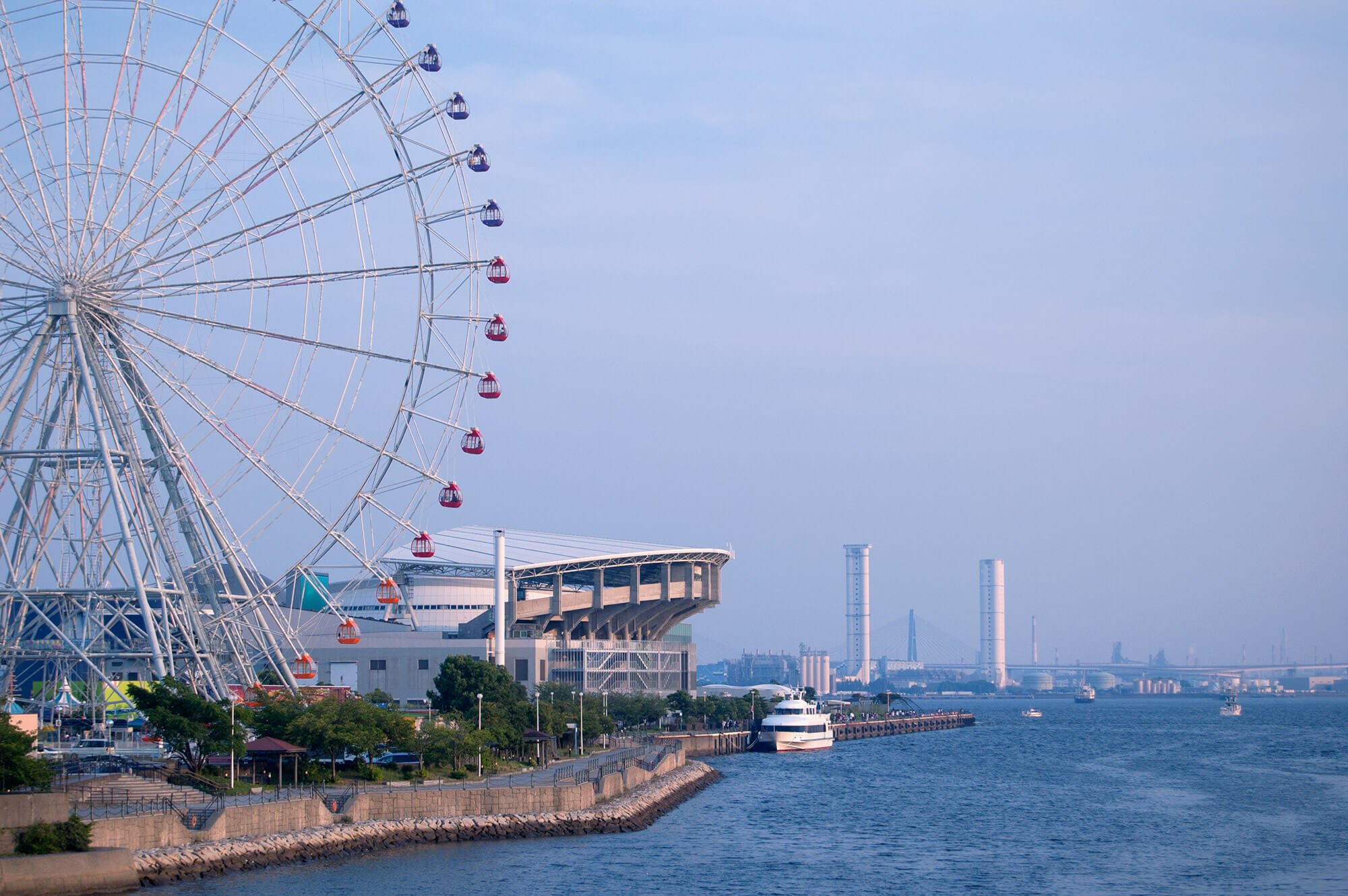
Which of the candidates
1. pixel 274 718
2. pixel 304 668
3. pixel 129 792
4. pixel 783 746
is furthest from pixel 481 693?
pixel 783 746

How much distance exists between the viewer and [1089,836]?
67500 mm

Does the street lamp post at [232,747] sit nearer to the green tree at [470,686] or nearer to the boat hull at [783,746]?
the green tree at [470,686]

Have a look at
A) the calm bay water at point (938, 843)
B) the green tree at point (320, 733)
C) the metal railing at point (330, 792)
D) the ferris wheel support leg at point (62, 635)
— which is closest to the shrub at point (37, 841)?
the metal railing at point (330, 792)

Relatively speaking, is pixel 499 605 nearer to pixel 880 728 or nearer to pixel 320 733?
pixel 320 733

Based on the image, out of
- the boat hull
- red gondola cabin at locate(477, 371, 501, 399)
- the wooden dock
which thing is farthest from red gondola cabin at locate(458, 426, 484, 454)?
the wooden dock

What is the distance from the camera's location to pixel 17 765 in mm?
45938

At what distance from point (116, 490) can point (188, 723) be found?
39.0 feet

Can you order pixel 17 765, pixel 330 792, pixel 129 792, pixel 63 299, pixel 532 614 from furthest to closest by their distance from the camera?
1. pixel 532 614
2. pixel 63 299
3. pixel 330 792
4. pixel 129 792
5. pixel 17 765

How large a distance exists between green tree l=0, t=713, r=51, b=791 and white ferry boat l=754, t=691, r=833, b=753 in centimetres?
9515

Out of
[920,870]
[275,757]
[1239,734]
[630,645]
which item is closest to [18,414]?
[275,757]

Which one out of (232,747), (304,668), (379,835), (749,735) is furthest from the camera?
(749,735)

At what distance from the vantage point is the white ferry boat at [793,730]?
447 feet

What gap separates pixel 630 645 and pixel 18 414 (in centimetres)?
8197

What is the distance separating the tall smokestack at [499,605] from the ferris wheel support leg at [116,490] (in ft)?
151
